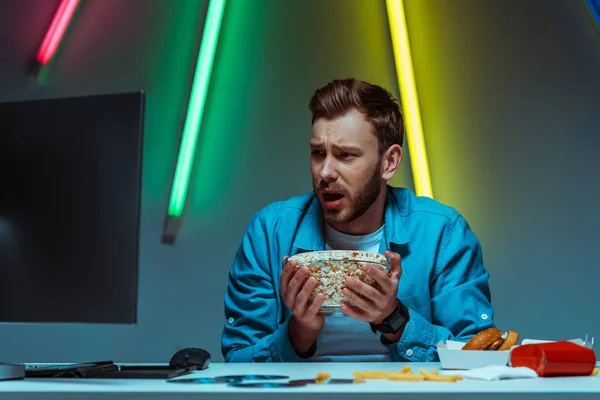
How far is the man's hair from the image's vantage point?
196cm

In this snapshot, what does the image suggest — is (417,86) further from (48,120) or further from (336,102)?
(48,120)

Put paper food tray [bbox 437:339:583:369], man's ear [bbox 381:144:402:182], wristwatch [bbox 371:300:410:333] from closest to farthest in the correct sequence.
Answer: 1. paper food tray [bbox 437:339:583:369]
2. wristwatch [bbox 371:300:410:333]
3. man's ear [bbox 381:144:402:182]

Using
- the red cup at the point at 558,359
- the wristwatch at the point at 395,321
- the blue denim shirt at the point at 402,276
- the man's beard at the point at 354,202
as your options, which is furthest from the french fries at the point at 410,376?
the man's beard at the point at 354,202

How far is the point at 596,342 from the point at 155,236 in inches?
69.6

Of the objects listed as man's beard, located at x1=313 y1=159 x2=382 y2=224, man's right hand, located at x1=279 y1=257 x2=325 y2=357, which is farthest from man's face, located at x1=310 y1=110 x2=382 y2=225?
man's right hand, located at x1=279 y1=257 x2=325 y2=357

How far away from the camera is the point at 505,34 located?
2.89 m

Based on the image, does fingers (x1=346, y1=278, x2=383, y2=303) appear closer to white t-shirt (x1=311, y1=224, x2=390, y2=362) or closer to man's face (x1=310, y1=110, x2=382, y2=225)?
white t-shirt (x1=311, y1=224, x2=390, y2=362)

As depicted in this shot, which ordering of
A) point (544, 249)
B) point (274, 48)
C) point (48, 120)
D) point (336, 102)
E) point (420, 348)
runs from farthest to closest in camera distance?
point (274, 48)
point (544, 249)
point (336, 102)
point (420, 348)
point (48, 120)

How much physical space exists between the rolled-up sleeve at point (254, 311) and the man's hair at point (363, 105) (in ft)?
1.23

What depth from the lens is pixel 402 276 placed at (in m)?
1.88

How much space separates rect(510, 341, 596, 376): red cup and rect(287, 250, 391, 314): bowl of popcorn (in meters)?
0.37

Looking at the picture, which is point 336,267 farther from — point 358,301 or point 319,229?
point 319,229

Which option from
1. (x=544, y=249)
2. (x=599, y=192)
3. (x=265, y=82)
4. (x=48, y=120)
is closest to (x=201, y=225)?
(x=265, y=82)

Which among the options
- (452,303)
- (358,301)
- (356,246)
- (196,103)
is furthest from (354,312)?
(196,103)
